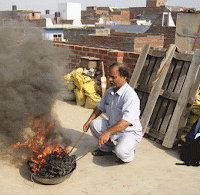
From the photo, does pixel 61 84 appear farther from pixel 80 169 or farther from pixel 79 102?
pixel 79 102

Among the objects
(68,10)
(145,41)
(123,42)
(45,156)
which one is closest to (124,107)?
(45,156)

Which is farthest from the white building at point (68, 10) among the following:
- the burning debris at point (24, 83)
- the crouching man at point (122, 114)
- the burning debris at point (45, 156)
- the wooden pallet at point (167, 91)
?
the burning debris at point (45, 156)

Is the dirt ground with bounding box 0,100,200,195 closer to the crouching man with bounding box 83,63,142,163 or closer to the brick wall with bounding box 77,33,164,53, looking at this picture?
the crouching man with bounding box 83,63,142,163

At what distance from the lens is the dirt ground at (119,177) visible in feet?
9.26

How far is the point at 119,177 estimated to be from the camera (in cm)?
313

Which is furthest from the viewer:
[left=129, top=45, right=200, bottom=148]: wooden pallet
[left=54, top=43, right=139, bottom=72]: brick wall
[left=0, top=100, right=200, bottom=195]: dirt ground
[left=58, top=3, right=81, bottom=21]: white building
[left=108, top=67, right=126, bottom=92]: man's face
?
[left=58, top=3, right=81, bottom=21]: white building

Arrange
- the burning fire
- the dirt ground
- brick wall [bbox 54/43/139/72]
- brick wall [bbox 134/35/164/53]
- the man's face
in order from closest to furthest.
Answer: the dirt ground → the burning fire → the man's face → brick wall [bbox 54/43/139/72] → brick wall [bbox 134/35/164/53]

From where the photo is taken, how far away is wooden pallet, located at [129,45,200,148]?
13.3ft

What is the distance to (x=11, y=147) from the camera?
342 centimetres

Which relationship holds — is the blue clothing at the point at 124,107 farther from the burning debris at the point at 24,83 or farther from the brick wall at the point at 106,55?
the brick wall at the point at 106,55

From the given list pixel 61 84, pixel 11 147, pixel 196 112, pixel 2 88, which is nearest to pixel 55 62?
pixel 61 84

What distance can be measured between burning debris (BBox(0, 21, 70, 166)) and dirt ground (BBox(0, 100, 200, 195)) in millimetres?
431

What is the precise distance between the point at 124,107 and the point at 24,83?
1414 millimetres

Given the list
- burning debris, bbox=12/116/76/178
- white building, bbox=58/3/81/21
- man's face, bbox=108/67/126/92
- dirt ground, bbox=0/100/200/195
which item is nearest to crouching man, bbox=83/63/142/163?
man's face, bbox=108/67/126/92
